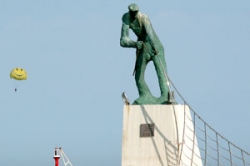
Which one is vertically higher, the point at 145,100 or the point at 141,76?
the point at 141,76

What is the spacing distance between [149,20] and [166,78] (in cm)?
144

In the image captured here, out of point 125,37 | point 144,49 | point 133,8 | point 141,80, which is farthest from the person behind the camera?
point 141,80

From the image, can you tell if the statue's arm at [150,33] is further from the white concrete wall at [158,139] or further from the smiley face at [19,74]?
the smiley face at [19,74]

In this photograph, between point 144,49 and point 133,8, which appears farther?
point 144,49

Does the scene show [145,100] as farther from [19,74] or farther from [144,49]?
[19,74]

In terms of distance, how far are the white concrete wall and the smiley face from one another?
471 cm

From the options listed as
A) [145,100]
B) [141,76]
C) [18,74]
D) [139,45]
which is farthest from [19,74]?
[145,100]

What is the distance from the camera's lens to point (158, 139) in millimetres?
21156

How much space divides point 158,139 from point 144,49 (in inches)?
87.3

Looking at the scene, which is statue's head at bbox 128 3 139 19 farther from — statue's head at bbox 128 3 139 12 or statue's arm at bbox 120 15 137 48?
statue's arm at bbox 120 15 137 48

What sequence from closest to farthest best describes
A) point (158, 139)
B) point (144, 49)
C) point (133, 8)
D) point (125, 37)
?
point (158, 139), point (133, 8), point (125, 37), point (144, 49)

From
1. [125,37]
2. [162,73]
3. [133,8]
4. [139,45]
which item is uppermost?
[133,8]

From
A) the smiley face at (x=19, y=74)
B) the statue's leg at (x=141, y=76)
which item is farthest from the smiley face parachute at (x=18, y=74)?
the statue's leg at (x=141, y=76)

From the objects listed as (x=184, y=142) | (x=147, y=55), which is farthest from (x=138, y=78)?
(x=184, y=142)
